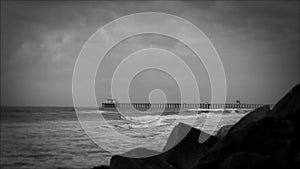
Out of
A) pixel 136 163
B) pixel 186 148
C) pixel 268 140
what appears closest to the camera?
pixel 268 140

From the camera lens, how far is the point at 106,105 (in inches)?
3585

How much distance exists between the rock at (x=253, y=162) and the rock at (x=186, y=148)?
7.23ft

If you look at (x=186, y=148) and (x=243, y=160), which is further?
(x=186, y=148)

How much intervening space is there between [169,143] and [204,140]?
85 centimetres

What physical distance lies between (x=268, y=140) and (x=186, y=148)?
2130 millimetres

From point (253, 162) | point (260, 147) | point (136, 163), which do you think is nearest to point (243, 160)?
point (253, 162)

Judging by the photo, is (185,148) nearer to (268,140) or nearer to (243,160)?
(268,140)

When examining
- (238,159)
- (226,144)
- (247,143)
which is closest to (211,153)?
(226,144)

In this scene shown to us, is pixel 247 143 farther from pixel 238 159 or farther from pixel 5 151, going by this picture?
pixel 5 151

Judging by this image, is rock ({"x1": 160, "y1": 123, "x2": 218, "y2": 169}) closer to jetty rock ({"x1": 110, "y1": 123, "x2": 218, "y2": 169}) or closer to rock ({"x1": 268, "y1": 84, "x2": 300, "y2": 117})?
jetty rock ({"x1": 110, "y1": 123, "x2": 218, "y2": 169})

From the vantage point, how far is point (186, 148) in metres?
7.07

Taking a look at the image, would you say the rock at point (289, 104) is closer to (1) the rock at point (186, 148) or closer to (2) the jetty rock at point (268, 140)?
(2) the jetty rock at point (268, 140)

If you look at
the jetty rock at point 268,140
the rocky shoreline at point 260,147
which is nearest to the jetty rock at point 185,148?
the rocky shoreline at point 260,147

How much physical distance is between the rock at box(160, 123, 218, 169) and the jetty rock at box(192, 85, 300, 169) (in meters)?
1.16
